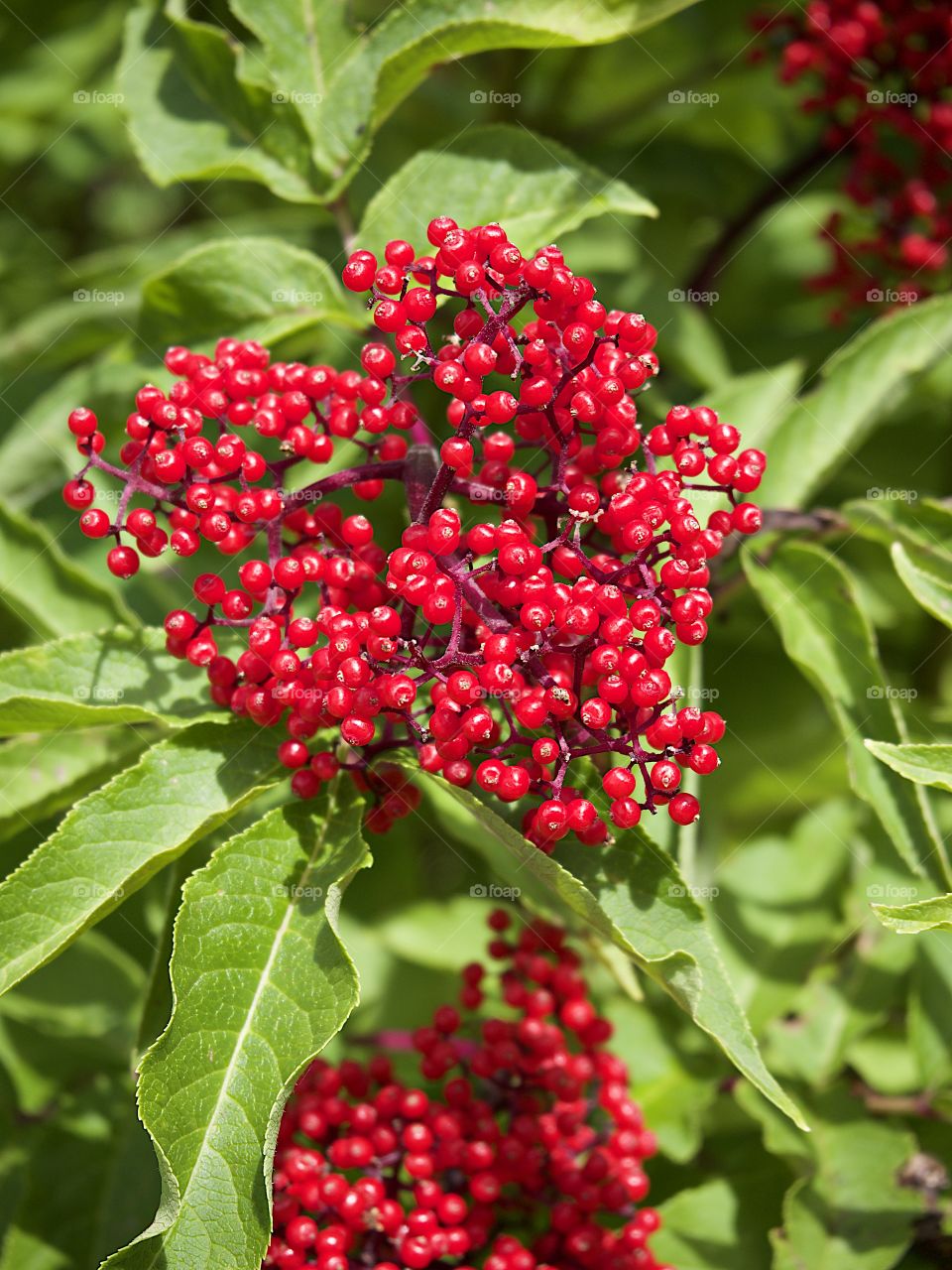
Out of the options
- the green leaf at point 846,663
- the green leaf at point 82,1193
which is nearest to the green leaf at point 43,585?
the green leaf at point 82,1193

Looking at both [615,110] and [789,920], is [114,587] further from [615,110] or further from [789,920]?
[615,110]

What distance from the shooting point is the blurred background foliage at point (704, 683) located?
3924mm

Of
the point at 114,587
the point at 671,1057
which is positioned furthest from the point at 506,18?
the point at 671,1057

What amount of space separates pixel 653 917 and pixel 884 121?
3.77 metres

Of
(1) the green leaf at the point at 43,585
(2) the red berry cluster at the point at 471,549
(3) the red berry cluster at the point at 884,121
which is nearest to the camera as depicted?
(2) the red berry cluster at the point at 471,549

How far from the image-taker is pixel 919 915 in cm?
274

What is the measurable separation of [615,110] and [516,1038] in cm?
443

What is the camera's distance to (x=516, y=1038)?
12.9 ft

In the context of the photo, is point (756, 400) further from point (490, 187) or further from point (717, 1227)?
point (717, 1227)

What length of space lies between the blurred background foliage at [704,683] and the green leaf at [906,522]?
13 millimetres

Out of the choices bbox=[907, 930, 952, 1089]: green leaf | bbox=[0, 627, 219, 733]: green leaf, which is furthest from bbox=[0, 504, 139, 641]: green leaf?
bbox=[907, 930, 952, 1089]: green leaf

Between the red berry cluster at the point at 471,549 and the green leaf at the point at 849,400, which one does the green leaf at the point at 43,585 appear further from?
the green leaf at the point at 849,400

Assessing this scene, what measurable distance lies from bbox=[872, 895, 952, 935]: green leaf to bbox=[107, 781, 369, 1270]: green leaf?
121cm

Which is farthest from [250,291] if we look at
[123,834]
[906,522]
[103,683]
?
[906,522]
